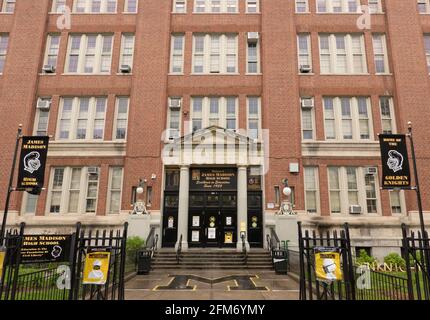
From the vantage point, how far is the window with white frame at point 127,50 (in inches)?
776

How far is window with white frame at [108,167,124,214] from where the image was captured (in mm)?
17625

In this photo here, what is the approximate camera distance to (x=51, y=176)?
17844 mm

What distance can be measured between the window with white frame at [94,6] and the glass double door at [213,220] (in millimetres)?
13816

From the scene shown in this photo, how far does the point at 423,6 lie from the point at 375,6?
3.10 m

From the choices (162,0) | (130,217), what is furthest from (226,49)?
(130,217)

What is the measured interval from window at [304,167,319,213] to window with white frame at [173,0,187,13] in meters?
13.2

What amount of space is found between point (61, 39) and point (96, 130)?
6.73m

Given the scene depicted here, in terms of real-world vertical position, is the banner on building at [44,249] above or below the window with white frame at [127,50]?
below

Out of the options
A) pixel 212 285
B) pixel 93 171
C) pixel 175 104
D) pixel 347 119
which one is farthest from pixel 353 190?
pixel 93 171

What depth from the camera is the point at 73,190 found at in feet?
58.4

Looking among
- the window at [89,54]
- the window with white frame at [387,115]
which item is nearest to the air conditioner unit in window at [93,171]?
the window at [89,54]

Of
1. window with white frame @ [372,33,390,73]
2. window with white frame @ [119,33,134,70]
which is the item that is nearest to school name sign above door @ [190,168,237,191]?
window with white frame @ [119,33,134,70]

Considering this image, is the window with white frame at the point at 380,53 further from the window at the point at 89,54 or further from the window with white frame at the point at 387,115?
the window at the point at 89,54

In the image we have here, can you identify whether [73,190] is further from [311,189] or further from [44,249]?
[311,189]
